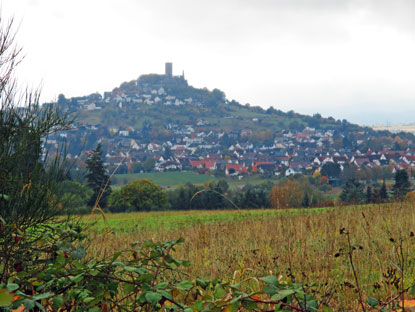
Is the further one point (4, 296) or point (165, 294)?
point (165, 294)

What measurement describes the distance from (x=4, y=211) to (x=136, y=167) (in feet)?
378

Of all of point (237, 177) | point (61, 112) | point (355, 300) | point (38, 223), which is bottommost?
point (237, 177)

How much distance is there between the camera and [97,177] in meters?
35.5

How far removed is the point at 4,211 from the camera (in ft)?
13.7

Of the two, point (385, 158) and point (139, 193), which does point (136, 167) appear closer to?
point (385, 158)

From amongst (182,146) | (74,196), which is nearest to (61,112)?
(74,196)

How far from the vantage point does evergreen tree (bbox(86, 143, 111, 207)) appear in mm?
4414

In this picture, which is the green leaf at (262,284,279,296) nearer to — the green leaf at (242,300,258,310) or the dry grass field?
the green leaf at (242,300,258,310)

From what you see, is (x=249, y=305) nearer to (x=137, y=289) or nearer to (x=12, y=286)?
(x=137, y=289)

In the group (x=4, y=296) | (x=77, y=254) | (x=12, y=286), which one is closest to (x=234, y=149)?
(x=77, y=254)

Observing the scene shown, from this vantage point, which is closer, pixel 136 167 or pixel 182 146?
pixel 136 167

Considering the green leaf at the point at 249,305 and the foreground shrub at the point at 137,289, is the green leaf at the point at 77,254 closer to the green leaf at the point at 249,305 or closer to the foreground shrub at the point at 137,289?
the foreground shrub at the point at 137,289

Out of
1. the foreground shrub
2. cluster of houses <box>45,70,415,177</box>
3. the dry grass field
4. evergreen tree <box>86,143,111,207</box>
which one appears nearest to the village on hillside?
cluster of houses <box>45,70,415,177</box>

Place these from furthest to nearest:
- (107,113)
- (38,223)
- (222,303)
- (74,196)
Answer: (107,113) → (74,196) → (38,223) → (222,303)
